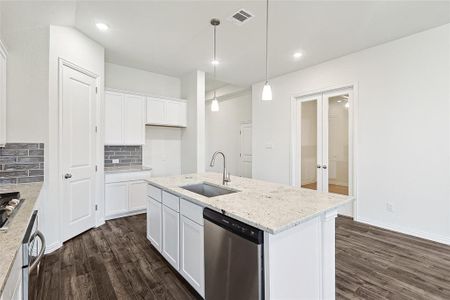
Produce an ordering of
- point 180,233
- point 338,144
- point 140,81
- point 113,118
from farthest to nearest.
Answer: point 140,81 → point 338,144 → point 113,118 → point 180,233

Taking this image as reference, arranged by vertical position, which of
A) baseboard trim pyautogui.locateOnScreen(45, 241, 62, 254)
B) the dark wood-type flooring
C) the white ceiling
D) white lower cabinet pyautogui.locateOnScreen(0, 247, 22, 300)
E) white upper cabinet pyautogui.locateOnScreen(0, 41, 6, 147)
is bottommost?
the dark wood-type flooring

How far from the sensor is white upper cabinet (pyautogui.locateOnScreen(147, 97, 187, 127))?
4.53 m

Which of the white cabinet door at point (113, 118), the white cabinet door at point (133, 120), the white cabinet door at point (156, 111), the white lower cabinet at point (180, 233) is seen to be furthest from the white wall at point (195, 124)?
the white lower cabinet at point (180, 233)

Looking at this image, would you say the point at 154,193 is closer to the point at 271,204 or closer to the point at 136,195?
the point at 271,204

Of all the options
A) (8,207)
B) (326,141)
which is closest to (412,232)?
(326,141)

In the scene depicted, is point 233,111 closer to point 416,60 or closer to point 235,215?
point 416,60

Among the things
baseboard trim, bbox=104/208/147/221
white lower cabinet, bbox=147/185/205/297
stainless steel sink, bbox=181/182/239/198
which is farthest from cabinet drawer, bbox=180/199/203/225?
baseboard trim, bbox=104/208/147/221

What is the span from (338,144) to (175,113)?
3433 millimetres

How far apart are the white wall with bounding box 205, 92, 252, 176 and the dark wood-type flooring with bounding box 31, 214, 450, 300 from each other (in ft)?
13.3

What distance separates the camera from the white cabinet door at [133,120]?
4.18m

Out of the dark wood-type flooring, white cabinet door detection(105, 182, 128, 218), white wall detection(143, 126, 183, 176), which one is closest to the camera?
the dark wood-type flooring

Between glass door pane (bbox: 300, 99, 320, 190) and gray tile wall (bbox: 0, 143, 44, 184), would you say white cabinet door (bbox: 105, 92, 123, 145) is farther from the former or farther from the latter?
glass door pane (bbox: 300, 99, 320, 190)

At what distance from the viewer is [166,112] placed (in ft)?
15.5

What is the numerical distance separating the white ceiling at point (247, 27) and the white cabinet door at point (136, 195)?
Result: 7.94 ft
